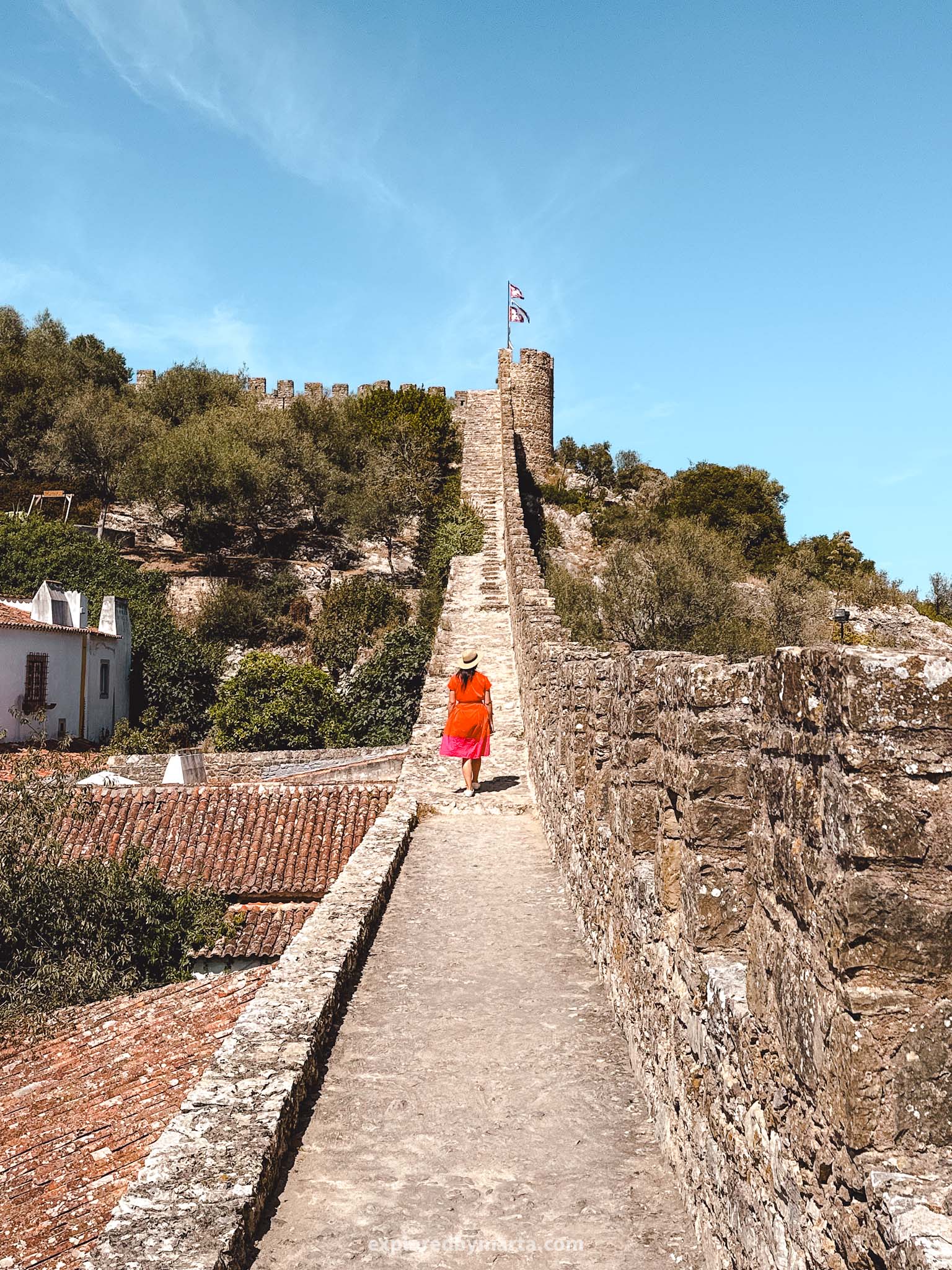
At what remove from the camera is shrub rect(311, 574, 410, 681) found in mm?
28984

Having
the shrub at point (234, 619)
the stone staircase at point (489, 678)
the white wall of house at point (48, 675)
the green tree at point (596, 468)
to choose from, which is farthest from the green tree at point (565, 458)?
the white wall of house at point (48, 675)

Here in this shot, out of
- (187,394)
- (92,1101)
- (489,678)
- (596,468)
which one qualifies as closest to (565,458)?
(596,468)

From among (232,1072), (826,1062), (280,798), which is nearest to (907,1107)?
(826,1062)

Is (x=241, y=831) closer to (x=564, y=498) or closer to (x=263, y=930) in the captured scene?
(x=263, y=930)

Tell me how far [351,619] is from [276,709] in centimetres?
549

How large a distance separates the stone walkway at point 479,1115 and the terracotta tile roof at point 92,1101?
3.23 ft

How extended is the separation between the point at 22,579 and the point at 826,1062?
108 ft

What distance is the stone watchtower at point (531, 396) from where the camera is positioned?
42.2m

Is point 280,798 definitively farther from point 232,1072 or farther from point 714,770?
point 714,770

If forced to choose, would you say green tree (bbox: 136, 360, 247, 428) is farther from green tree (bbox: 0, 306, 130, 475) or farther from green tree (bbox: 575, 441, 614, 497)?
green tree (bbox: 575, 441, 614, 497)

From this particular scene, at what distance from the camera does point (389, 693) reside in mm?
24984

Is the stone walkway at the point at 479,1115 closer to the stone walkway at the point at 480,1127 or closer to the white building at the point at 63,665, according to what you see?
the stone walkway at the point at 480,1127

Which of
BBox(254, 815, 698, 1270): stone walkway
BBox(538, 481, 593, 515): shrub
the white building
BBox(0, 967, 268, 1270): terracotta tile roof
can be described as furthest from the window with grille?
BBox(254, 815, 698, 1270): stone walkway

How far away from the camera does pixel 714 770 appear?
315 centimetres
